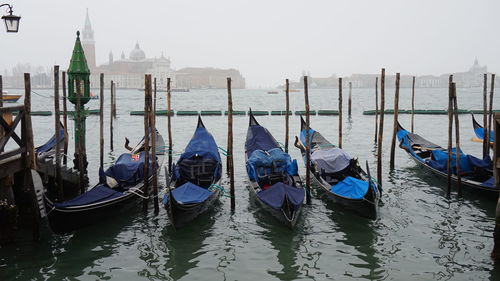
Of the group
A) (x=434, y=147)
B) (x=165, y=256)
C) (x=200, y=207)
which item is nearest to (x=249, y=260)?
(x=165, y=256)

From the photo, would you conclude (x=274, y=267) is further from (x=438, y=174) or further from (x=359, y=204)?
(x=438, y=174)

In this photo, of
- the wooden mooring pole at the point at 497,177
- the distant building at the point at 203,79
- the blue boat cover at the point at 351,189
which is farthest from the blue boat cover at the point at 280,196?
the distant building at the point at 203,79

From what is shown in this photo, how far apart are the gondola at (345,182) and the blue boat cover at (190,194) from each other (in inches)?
91.6

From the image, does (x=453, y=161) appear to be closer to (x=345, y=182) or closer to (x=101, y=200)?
(x=345, y=182)

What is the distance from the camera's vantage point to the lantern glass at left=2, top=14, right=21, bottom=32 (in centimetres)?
645

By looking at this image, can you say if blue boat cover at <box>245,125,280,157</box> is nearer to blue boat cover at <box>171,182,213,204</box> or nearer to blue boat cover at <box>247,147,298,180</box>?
blue boat cover at <box>247,147,298,180</box>

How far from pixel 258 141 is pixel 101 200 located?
4.82 metres

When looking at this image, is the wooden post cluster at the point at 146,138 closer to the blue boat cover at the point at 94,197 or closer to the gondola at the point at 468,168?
the blue boat cover at the point at 94,197

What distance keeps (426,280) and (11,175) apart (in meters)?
5.65

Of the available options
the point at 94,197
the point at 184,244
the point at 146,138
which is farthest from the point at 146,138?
the point at 184,244

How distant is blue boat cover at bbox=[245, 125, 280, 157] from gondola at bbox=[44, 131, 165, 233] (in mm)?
2874

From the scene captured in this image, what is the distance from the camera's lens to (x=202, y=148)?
10.2m

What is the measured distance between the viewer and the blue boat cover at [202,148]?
9.41m

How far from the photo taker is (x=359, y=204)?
25.3 ft
